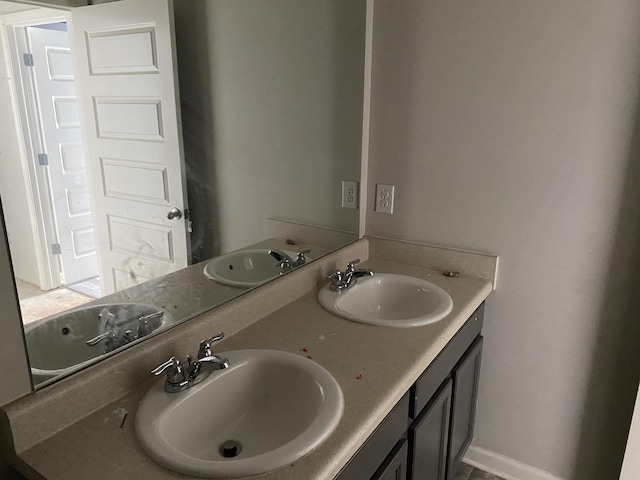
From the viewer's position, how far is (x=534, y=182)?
1630 millimetres

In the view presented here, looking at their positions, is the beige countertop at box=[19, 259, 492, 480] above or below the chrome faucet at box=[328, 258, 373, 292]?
below

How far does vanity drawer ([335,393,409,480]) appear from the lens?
984mm

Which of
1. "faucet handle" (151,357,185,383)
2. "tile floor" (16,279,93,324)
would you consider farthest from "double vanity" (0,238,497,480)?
"tile floor" (16,279,93,324)

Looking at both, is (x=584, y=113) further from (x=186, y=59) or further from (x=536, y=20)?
(x=186, y=59)

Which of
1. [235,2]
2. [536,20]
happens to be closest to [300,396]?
[235,2]

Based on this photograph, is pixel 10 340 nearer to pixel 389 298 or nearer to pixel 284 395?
pixel 284 395

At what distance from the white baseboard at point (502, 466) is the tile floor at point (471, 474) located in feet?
0.05

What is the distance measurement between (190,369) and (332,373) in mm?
334

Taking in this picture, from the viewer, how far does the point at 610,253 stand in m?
1.56

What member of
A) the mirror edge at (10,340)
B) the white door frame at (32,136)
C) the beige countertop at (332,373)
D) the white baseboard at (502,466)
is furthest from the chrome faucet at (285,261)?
the white baseboard at (502,466)

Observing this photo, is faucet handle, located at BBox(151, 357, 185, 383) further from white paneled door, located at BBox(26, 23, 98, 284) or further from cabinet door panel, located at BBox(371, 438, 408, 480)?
cabinet door panel, located at BBox(371, 438, 408, 480)

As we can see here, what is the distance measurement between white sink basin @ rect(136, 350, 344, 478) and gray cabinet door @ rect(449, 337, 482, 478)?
26.8 inches

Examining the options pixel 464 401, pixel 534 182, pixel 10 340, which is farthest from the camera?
pixel 464 401

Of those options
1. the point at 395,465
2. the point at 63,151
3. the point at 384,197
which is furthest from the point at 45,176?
the point at 384,197
